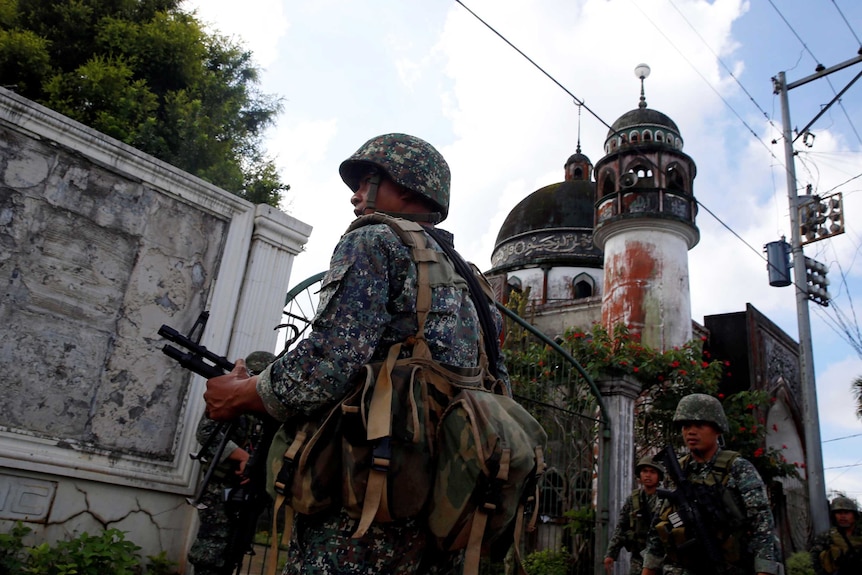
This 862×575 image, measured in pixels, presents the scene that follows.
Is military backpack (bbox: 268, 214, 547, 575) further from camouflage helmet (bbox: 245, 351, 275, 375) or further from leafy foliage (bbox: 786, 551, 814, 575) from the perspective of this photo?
leafy foliage (bbox: 786, 551, 814, 575)

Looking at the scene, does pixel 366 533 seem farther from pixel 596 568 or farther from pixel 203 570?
pixel 596 568

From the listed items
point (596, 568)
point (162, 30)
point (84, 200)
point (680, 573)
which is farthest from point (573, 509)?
point (162, 30)

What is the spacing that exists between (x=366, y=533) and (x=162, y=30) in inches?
356

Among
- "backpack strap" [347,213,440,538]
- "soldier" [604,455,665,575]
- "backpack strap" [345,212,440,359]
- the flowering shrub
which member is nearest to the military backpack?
"backpack strap" [347,213,440,538]

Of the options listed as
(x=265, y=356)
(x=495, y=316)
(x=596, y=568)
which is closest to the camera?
(x=495, y=316)

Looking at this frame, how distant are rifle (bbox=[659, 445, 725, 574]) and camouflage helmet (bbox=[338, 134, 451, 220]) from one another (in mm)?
2591

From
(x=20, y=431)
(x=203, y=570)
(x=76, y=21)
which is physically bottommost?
(x=203, y=570)

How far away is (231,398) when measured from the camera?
2031 millimetres

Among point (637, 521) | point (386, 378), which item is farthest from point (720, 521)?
point (386, 378)

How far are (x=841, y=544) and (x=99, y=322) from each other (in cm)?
713

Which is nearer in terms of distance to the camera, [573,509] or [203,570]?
[203,570]

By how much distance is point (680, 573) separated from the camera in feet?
12.9

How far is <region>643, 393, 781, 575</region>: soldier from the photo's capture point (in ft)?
12.4

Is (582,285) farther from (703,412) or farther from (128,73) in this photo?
(703,412)
